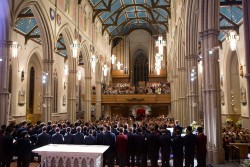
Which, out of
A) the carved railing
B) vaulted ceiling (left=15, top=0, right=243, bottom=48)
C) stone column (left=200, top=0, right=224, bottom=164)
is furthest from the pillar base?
the carved railing

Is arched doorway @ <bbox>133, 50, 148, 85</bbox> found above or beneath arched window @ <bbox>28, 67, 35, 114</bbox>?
above

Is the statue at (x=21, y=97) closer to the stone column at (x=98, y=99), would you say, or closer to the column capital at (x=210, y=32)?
the stone column at (x=98, y=99)

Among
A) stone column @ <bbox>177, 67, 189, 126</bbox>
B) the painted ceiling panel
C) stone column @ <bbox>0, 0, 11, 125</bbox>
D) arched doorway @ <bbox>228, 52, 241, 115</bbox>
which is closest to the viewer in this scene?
stone column @ <bbox>0, 0, 11, 125</bbox>

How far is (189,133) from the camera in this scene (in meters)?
9.38

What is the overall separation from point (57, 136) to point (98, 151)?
317 cm

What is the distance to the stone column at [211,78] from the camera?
34.7 ft

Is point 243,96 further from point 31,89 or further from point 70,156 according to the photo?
point 31,89

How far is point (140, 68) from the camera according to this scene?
43.8 meters

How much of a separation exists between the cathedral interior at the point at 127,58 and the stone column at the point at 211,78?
0.13 feet

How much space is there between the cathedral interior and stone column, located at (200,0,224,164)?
1.6 inches

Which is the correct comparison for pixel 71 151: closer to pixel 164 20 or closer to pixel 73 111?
pixel 73 111

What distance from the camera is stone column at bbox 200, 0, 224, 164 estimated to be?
416 inches

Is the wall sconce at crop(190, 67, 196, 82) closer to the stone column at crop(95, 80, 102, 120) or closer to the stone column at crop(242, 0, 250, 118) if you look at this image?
the stone column at crop(242, 0, 250, 118)

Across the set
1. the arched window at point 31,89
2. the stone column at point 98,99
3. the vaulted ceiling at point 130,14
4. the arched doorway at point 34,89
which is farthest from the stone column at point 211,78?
the stone column at point 98,99
